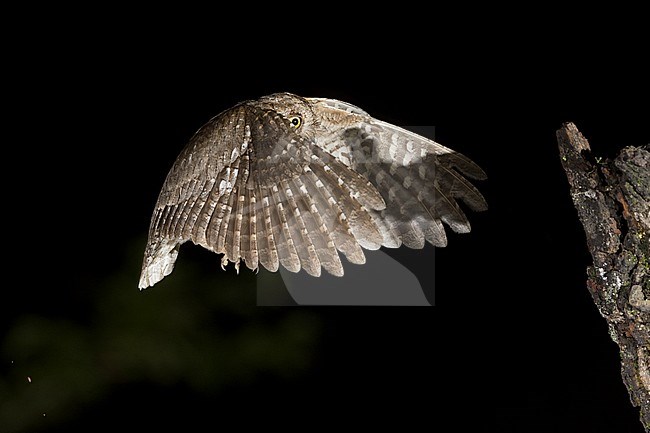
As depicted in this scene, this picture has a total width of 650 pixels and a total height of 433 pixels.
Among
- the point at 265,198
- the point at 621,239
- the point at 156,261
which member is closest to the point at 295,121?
the point at 265,198

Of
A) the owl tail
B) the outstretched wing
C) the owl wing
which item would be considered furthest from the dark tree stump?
the owl tail

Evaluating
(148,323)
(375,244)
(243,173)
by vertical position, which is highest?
(243,173)

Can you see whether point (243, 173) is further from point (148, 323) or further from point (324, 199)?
point (148, 323)

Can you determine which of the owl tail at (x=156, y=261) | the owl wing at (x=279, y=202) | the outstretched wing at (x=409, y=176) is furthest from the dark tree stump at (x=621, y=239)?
the owl tail at (x=156, y=261)

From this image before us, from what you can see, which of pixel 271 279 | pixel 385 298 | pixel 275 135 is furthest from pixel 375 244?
pixel 271 279

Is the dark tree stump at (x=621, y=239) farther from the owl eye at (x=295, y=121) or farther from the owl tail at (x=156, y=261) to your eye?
the owl tail at (x=156, y=261)

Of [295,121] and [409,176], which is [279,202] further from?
[409,176]
